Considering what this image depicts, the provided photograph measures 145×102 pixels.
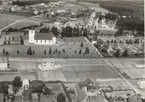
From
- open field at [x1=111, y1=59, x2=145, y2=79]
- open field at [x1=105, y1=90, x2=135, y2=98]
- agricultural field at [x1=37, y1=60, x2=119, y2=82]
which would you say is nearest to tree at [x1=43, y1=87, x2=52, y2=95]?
agricultural field at [x1=37, y1=60, x2=119, y2=82]

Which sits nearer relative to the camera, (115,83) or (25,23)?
(115,83)

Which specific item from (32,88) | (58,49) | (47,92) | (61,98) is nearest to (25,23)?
(58,49)

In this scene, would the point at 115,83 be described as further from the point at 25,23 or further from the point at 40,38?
the point at 25,23

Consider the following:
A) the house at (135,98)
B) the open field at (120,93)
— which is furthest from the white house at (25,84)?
the house at (135,98)

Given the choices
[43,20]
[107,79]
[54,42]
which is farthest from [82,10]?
[107,79]

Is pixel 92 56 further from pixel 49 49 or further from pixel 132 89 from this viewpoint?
pixel 132 89

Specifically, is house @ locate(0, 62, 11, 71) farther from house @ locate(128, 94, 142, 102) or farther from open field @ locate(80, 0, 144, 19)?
open field @ locate(80, 0, 144, 19)

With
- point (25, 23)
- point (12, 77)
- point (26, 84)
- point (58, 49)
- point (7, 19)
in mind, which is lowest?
point (12, 77)

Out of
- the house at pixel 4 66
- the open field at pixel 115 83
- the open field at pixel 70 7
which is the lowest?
the open field at pixel 115 83

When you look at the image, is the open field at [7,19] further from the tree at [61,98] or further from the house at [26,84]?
the tree at [61,98]

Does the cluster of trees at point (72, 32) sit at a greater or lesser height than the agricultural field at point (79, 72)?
greater

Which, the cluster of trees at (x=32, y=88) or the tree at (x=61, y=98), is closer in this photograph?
the tree at (x=61, y=98)

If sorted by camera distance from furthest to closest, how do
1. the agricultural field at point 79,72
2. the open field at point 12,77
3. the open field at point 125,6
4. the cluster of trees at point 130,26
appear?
the open field at point 125,6 → the cluster of trees at point 130,26 → the agricultural field at point 79,72 → the open field at point 12,77
